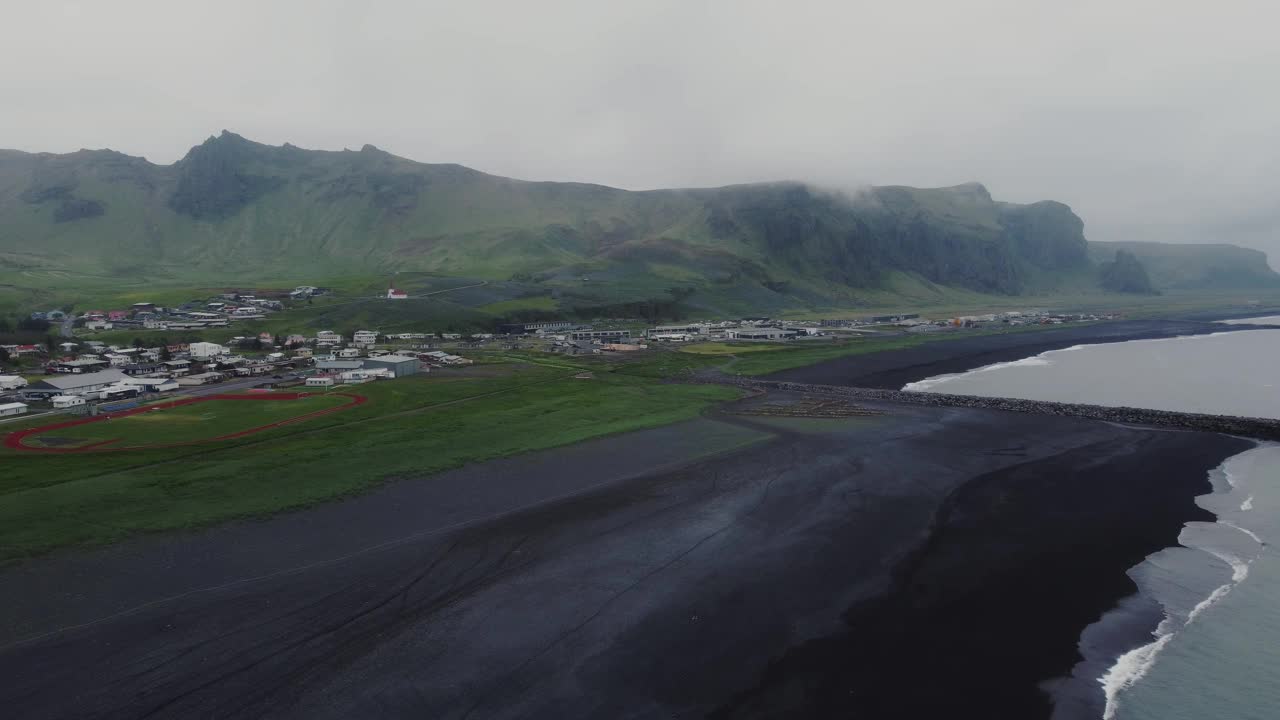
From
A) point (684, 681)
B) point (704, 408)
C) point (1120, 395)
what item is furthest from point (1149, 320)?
point (684, 681)

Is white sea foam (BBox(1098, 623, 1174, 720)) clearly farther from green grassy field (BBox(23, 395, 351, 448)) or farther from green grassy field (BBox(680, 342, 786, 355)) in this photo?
green grassy field (BBox(680, 342, 786, 355))

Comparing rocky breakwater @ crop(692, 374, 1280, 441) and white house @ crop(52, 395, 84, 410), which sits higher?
A: rocky breakwater @ crop(692, 374, 1280, 441)

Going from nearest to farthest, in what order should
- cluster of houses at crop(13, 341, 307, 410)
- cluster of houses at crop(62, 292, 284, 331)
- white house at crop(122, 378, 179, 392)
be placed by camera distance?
cluster of houses at crop(13, 341, 307, 410) → white house at crop(122, 378, 179, 392) → cluster of houses at crop(62, 292, 284, 331)

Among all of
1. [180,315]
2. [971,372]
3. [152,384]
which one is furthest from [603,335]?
[180,315]

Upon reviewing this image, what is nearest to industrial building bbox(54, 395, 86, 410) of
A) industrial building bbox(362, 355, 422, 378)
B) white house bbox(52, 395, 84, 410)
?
white house bbox(52, 395, 84, 410)

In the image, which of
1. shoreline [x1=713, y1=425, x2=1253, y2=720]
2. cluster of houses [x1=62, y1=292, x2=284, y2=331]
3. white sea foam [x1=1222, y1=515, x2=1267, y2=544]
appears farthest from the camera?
cluster of houses [x1=62, y1=292, x2=284, y2=331]

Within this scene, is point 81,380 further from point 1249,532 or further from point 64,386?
point 1249,532

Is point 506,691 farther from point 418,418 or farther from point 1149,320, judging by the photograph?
point 1149,320

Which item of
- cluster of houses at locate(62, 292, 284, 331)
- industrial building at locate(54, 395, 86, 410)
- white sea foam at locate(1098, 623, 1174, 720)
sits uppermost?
cluster of houses at locate(62, 292, 284, 331)
